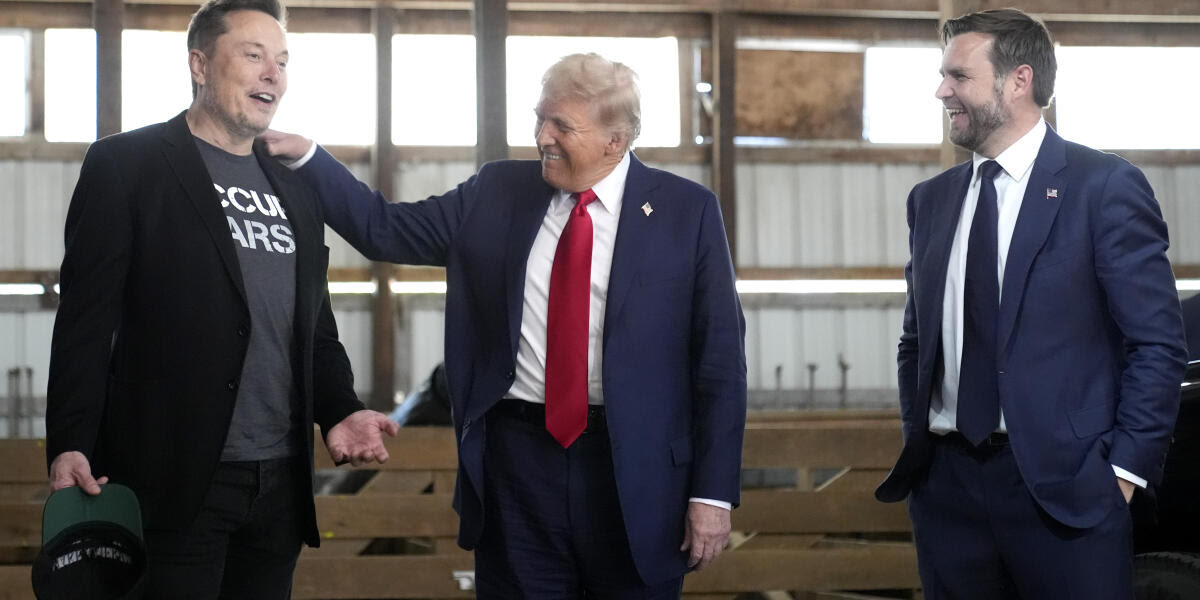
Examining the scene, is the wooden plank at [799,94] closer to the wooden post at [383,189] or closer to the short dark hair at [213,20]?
the wooden post at [383,189]

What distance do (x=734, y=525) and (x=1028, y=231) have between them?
247 cm

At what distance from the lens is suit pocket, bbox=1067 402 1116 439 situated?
2.07 metres

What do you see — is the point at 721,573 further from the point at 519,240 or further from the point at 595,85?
the point at 595,85

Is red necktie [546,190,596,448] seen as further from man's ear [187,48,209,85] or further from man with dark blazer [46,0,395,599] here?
man's ear [187,48,209,85]

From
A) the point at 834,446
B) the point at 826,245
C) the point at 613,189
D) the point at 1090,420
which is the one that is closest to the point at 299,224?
the point at 613,189

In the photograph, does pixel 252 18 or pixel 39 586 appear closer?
pixel 39 586

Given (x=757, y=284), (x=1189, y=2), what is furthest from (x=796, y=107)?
(x=1189, y=2)

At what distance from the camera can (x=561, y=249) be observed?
2.11 metres

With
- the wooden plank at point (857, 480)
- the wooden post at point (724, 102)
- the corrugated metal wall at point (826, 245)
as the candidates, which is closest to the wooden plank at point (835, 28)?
the wooden post at point (724, 102)

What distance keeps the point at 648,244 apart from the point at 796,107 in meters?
9.49

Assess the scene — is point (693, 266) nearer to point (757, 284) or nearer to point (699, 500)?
point (699, 500)

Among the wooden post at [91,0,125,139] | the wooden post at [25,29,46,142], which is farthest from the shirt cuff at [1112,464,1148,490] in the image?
the wooden post at [25,29,46,142]

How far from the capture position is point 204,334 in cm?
194

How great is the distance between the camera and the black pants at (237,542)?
1897mm
